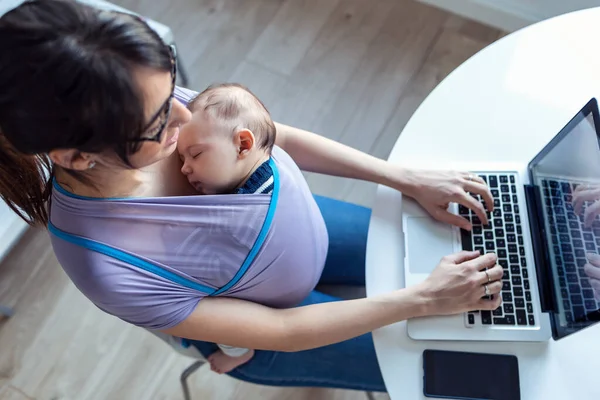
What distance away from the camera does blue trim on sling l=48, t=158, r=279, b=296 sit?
77 cm

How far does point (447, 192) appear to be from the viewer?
38.1 inches

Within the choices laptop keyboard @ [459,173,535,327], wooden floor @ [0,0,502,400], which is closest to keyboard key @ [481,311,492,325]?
laptop keyboard @ [459,173,535,327]

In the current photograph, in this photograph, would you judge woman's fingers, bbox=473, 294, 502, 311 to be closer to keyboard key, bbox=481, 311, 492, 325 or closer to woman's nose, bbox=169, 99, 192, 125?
keyboard key, bbox=481, 311, 492, 325

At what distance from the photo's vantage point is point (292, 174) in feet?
3.21

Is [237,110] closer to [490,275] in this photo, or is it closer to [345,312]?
[345,312]

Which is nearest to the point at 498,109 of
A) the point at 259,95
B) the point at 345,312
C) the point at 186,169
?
the point at 345,312

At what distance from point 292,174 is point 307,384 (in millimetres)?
420

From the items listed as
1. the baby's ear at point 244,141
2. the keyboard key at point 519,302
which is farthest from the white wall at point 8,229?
the keyboard key at point 519,302

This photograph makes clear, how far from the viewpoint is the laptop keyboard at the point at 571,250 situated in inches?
32.6

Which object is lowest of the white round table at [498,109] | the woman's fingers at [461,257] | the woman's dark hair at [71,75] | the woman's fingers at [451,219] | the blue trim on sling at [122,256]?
the woman's fingers at [461,257]

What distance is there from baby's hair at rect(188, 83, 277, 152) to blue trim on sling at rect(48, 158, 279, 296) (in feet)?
0.19

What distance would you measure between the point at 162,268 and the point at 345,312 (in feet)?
1.03

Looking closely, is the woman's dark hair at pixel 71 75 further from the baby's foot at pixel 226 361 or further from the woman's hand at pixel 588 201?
the woman's hand at pixel 588 201

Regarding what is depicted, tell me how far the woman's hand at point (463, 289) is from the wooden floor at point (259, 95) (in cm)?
74
